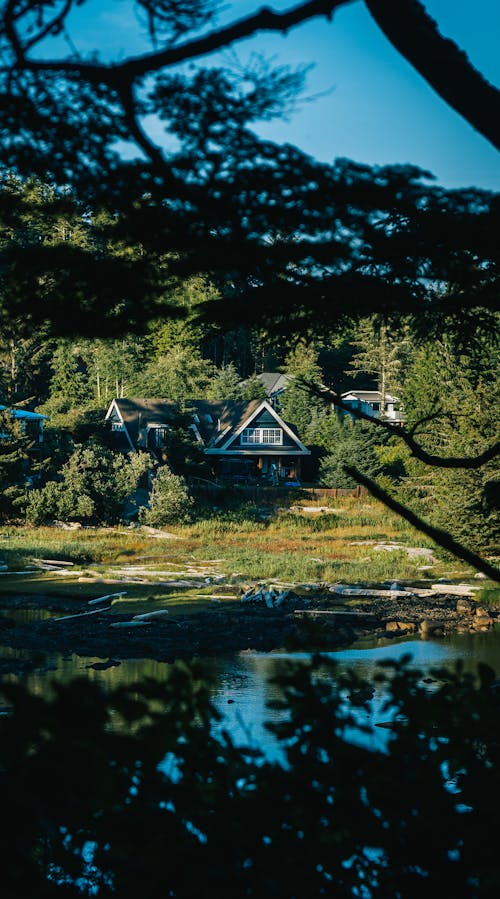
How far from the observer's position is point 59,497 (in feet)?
133

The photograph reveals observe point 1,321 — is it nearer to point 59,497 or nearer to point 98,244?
point 98,244

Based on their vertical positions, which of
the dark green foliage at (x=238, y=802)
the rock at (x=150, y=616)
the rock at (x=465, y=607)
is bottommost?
the rock at (x=465, y=607)

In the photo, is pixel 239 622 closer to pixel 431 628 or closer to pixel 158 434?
pixel 431 628

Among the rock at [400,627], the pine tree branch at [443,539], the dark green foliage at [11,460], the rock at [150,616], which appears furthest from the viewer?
the dark green foliage at [11,460]

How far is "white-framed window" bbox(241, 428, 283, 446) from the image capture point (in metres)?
52.9

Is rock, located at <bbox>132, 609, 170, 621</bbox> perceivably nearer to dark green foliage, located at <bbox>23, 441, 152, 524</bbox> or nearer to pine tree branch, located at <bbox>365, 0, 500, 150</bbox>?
dark green foliage, located at <bbox>23, 441, 152, 524</bbox>

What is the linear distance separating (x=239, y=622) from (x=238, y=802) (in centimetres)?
2260

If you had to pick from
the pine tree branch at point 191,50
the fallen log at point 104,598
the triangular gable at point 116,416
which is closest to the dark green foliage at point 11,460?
the triangular gable at point 116,416

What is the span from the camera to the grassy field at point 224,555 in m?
30.3

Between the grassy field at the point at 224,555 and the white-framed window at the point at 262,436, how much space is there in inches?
330

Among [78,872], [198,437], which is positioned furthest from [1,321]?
[198,437]

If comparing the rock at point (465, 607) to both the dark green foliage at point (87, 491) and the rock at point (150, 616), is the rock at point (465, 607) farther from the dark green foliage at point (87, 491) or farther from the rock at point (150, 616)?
the dark green foliage at point (87, 491)

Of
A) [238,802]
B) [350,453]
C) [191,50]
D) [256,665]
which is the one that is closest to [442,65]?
[191,50]

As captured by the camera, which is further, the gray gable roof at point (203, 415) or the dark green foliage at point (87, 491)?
the gray gable roof at point (203, 415)
